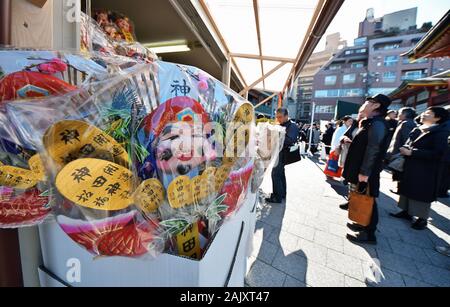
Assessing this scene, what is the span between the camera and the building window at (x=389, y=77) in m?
31.6

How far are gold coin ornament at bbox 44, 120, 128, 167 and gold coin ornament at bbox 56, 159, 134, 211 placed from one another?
3 cm

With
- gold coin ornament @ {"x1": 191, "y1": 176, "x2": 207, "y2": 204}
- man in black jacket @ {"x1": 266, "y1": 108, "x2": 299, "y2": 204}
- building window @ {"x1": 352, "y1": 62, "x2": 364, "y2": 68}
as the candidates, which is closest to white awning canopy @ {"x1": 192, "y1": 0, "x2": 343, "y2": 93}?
man in black jacket @ {"x1": 266, "y1": 108, "x2": 299, "y2": 204}

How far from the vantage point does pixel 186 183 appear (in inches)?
26.8

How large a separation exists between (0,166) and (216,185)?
627 mm

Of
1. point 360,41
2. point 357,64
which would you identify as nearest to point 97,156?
point 357,64

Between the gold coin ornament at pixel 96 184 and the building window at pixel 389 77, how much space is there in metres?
41.6

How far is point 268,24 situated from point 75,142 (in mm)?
2650

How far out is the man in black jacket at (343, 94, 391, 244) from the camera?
212 centimetres

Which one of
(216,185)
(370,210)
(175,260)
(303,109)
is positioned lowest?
(370,210)

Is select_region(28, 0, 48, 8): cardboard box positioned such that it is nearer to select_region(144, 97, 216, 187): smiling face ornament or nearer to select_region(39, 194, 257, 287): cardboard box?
select_region(144, 97, 216, 187): smiling face ornament

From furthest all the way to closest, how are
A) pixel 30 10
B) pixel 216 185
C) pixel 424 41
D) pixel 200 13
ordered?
pixel 424 41 < pixel 200 13 < pixel 30 10 < pixel 216 185

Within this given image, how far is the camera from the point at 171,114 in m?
0.66
